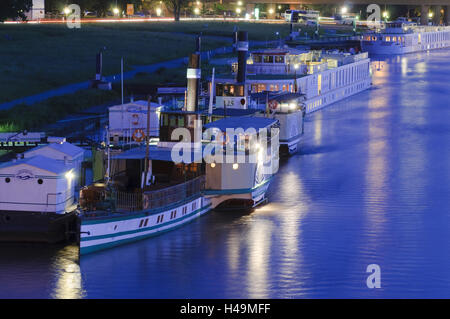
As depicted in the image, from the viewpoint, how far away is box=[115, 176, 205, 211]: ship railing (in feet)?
67.2

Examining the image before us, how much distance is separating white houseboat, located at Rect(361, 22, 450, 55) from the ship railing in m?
65.2

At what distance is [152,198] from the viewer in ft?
67.8

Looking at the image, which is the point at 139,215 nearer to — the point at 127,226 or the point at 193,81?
the point at 127,226

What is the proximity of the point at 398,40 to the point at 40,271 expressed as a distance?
71.0 meters

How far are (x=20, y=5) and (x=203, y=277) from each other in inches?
1587

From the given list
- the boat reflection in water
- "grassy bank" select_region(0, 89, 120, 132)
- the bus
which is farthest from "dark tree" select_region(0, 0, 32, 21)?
the bus

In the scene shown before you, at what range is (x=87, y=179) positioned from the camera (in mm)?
25469

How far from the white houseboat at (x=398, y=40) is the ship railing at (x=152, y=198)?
2568 inches

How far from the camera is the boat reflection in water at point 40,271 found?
18328mm

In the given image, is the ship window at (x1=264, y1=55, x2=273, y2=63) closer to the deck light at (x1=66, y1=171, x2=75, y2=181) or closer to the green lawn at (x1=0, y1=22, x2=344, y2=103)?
the green lawn at (x1=0, y1=22, x2=344, y2=103)
